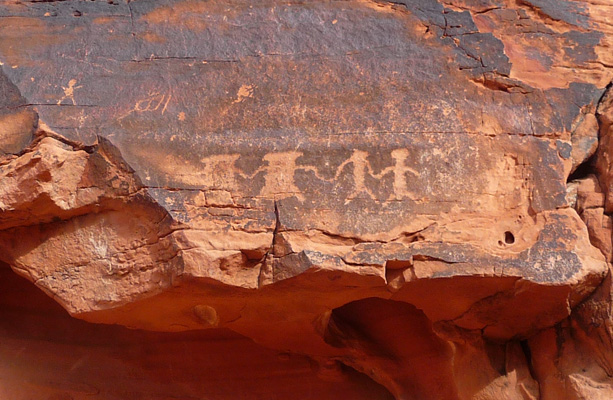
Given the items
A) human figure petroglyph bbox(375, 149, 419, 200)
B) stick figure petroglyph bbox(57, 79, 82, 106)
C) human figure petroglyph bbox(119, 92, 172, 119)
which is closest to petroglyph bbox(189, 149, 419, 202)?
human figure petroglyph bbox(375, 149, 419, 200)

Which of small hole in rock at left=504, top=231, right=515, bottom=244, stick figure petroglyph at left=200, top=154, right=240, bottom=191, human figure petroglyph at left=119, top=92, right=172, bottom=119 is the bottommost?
small hole in rock at left=504, top=231, right=515, bottom=244

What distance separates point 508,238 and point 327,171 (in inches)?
27.8

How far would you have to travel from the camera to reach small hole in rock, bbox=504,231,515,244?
2621 millimetres

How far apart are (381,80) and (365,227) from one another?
0.61m

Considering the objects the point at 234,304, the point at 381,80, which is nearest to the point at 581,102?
the point at 381,80

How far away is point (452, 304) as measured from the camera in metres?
2.76

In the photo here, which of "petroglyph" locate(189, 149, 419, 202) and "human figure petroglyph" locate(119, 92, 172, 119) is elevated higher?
"human figure petroglyph" locate(119, 92, 172, 119)

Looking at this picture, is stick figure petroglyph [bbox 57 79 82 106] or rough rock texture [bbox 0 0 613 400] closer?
rough rock texture [bbox 0 0 613 400]

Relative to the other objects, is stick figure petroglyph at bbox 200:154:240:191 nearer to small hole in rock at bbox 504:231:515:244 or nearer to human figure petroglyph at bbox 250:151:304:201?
human figure petroglyph at bbox 250:151:304:201

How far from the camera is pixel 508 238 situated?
2633 mm

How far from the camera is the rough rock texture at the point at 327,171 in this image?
102 inches

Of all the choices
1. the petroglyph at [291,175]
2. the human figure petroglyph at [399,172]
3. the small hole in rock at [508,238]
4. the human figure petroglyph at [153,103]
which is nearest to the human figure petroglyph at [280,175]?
the petroglyph at [291,175]

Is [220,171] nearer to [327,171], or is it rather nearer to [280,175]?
[280,175]

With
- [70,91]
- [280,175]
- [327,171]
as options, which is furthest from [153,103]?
[327,171]
